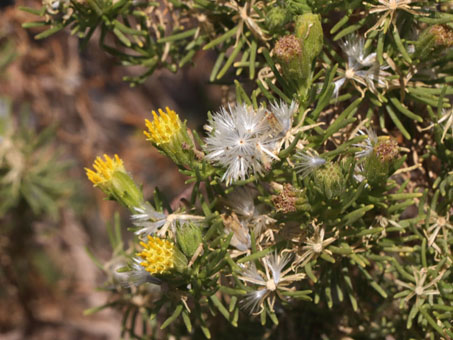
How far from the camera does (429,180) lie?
3.82 feet

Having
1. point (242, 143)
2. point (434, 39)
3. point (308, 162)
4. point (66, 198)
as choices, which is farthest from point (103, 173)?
point (66, 198)

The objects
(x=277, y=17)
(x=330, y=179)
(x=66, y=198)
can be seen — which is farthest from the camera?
(x=66, y=198)

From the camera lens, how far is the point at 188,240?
0.95 metres

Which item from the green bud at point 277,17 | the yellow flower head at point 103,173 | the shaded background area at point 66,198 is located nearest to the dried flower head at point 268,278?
the yellow flower head at point 103,173

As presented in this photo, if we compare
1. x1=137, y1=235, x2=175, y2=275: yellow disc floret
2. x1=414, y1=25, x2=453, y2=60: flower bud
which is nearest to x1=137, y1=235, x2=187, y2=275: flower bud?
x1=137, y1=235, x2=175, y2=275: yellow disc floret

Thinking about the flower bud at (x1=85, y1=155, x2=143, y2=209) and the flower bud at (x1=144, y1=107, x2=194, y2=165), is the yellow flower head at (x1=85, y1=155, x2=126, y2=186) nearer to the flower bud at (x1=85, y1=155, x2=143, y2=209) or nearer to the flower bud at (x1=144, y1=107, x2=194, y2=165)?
the flower bud at (x1=85, y1=155, x2=143, y2=209)

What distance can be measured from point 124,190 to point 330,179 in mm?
440

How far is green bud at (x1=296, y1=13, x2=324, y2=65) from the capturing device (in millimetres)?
956

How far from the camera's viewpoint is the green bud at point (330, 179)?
0.91m

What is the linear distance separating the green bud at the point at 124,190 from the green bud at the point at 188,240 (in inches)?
6.3

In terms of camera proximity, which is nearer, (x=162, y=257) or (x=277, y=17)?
(x=162, y=257)

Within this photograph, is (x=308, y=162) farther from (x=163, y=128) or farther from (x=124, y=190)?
(x=124, y=190)

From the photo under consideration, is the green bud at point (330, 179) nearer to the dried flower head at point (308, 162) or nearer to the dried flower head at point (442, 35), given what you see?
the dried flower head at point (308, 162)

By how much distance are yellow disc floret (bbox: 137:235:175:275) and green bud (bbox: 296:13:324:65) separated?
439 mm
